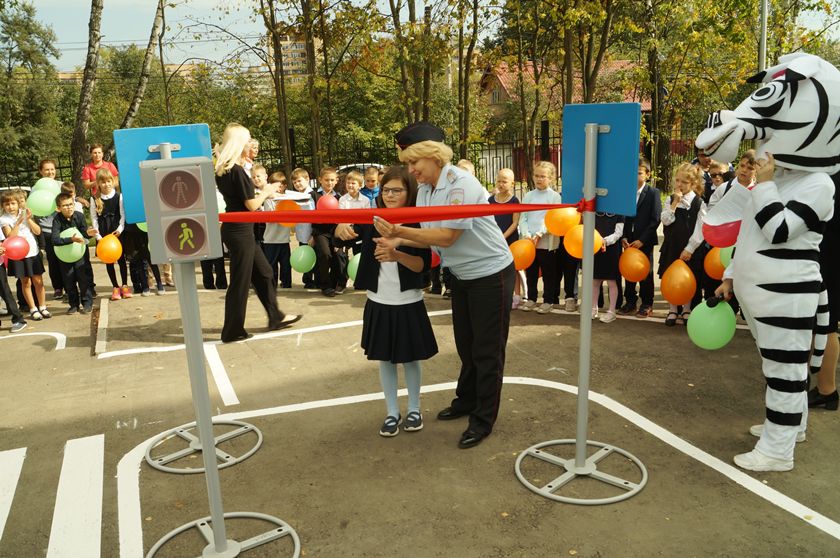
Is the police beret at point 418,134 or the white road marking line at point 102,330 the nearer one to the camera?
the police beret at point 418,134

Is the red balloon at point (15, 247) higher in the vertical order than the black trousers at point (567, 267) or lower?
higher

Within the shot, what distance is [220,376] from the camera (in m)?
6.33

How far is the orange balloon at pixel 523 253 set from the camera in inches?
309

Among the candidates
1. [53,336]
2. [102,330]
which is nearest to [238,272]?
[102,330]

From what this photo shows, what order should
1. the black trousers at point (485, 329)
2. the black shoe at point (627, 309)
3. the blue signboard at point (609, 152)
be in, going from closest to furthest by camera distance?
the blue signboard at point (609, 152) → the black trousers at point (485, 329) → the black shoe at point (627, 309)

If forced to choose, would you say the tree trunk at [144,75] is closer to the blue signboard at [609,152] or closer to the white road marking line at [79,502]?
the white road marking line at [79,502]

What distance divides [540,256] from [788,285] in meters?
4.14

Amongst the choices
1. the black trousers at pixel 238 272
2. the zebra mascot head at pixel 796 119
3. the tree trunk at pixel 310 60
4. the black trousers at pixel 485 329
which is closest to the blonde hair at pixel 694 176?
the zebra mascot head at pixel 796 119

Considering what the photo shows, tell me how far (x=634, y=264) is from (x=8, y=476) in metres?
5.82

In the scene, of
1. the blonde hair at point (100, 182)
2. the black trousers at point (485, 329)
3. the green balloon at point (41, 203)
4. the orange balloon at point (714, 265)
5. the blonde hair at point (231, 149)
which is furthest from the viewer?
the blonde hair at point (100, 182)

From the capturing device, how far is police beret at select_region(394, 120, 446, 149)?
4492mm

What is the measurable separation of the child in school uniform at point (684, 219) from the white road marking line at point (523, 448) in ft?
8.00

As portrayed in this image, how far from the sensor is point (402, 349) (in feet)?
15.6

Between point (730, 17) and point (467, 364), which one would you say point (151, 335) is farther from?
point (730, 17)
